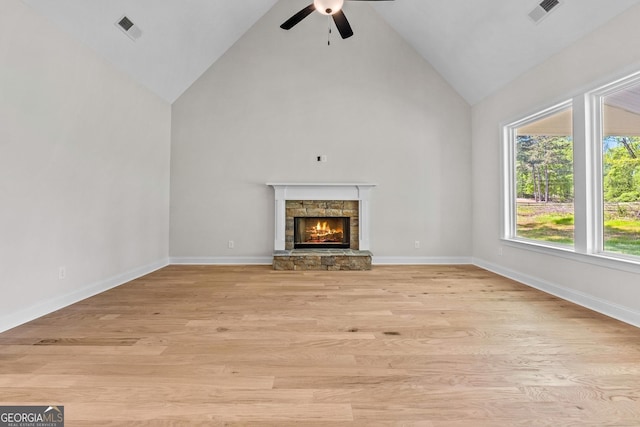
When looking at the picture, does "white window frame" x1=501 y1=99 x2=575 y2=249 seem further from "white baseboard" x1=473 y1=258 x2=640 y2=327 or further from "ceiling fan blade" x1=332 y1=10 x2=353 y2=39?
"ceiling fan blade" x1=332 y1=10 x2=353 y2=39

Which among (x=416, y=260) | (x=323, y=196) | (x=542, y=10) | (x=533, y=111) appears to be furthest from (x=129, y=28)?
(x=416, y=260)

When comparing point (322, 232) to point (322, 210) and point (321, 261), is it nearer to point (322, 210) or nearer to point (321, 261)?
point (322, 210)

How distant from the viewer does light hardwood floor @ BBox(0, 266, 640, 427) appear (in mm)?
1479

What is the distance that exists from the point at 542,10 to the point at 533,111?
108 cm

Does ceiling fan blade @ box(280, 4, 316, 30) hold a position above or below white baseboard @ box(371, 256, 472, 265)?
above

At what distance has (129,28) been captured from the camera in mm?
3512

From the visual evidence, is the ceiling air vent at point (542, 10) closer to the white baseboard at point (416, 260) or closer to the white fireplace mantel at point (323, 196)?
the white fireplace mantel at point (323, 196)

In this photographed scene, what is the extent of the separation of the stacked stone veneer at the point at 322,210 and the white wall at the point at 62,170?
2082mm

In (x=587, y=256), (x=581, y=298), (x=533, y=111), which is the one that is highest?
(x=533, y=111)

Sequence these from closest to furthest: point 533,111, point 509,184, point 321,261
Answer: point 533,111 → point 509,184 → point 321,261

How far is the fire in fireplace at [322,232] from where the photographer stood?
5.41 metres

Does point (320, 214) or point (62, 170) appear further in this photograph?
point (320, 214)

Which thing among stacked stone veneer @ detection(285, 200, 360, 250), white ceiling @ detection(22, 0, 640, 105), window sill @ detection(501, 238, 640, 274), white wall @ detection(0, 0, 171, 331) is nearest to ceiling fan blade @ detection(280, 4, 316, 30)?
white ceiling @ detection(22, 0, 640, 105)

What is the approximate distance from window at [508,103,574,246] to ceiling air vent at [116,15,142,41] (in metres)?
4.73
